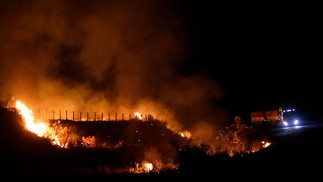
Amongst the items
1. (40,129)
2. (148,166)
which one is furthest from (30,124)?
(148,166)

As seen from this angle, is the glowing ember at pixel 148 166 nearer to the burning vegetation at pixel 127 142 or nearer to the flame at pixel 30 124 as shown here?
the burning vegetation at pixel 127 142

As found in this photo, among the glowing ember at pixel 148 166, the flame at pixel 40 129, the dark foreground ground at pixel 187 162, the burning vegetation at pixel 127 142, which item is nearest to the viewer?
the dark foreground ground at pixel 187 162

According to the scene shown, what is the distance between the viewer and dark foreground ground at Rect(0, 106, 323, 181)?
49.9 ft

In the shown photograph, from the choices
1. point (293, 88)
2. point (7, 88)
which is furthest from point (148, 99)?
point (293, 88)

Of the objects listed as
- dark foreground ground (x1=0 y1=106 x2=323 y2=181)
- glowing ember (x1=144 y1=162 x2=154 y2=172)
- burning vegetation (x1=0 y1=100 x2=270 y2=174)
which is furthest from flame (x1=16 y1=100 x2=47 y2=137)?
glowing ember (x1=144 y1=162 x2=154 y2=172)

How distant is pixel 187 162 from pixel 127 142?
16.2 m

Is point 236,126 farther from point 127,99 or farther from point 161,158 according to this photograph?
point 127,99

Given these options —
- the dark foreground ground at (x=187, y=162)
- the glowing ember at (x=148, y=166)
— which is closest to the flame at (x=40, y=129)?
the dark foreground ground at (x=187, y=162)

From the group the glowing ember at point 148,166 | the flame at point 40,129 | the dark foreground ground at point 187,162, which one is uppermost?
the flame at point 40,129

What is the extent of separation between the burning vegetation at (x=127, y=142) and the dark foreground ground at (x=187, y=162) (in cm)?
30

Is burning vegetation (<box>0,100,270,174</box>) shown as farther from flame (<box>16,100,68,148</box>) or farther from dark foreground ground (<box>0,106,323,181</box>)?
dark foreground ground (<box>0,106,323,181</box>)

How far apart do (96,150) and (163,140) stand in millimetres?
12740

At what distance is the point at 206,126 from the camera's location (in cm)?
5106

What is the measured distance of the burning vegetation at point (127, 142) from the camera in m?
23.0
